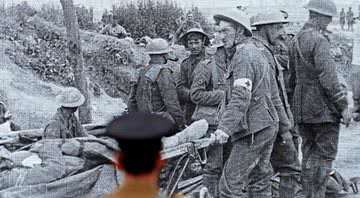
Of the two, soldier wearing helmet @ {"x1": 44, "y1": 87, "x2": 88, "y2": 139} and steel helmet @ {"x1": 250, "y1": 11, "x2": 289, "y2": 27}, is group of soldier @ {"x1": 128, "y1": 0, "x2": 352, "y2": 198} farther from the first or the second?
soldier wearing helmet @ {"x1": 44, "y1": 87, "x2": 88, "y2": 139}

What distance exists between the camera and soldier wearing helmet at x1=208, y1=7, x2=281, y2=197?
571 cm

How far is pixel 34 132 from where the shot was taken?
7141 mm

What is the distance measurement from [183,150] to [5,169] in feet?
4.79

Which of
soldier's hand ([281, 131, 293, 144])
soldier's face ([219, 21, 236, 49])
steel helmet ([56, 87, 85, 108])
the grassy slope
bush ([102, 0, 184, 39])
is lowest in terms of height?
the grassy slope

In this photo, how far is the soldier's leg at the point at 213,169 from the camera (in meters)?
6.79

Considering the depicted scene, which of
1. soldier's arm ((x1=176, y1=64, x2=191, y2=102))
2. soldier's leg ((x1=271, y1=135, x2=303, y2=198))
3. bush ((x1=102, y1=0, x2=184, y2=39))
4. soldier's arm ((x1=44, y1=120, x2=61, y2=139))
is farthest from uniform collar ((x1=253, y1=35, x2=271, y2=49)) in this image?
bush ((x1=102, y1=0, x2=184, y2=39))

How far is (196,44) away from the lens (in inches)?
304

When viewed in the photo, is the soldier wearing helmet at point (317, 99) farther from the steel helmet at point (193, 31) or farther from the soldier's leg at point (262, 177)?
the steel helmet at point (193, 31)

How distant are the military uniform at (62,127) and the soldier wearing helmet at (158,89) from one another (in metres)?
0.91

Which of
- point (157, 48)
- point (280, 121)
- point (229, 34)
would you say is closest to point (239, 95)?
point (229, 34)

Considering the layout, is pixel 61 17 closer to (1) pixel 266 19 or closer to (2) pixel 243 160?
(1) pixel 266 19

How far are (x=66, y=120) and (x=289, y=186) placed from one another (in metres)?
2.11

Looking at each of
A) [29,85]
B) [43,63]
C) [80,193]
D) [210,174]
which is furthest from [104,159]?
[43,63]

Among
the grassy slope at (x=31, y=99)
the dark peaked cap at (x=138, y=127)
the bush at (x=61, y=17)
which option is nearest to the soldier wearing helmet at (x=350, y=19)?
the bush at (x=61, y=17)
